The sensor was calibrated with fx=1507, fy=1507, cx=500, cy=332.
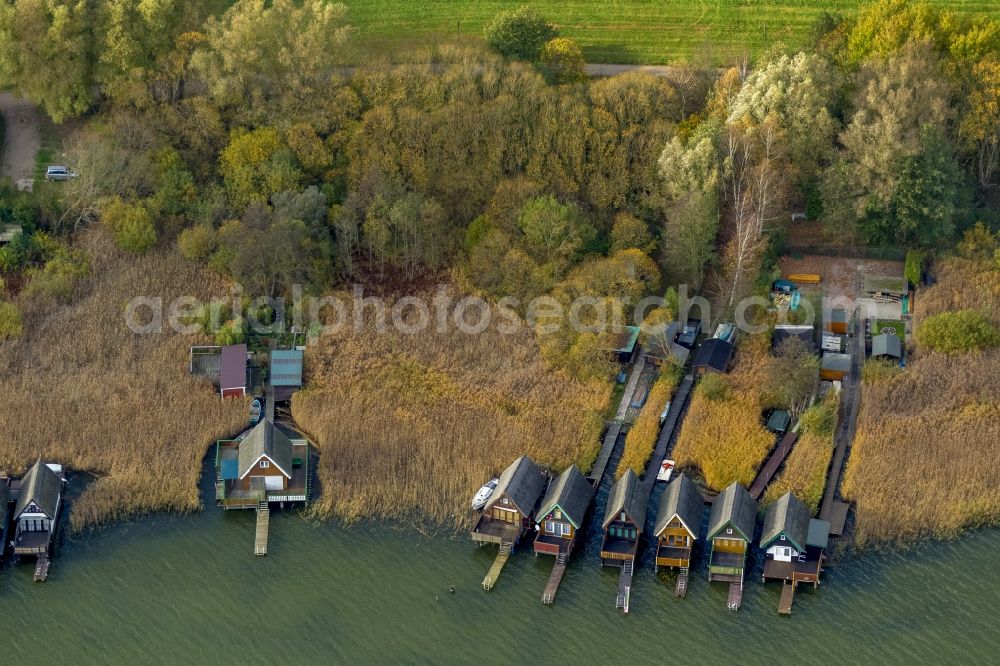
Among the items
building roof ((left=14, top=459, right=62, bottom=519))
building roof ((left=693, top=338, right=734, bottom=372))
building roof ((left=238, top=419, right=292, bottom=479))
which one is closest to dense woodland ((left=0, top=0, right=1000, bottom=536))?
Answer: building roof ((left=693, top=338, right=734, bottom=372))

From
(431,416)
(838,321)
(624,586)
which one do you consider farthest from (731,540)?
(838,321)

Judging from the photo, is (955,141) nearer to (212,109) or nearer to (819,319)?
(819,319)

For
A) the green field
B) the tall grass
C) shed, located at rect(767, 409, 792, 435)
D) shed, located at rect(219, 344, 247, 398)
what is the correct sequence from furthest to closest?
the green field < shed, located at rect(219, 344, 247, 398) < shed, located at rect(767, 409, 792, 435) < the tall grass

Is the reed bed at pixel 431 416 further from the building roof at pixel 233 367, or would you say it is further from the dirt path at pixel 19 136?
the dirt path at pixel 19 136

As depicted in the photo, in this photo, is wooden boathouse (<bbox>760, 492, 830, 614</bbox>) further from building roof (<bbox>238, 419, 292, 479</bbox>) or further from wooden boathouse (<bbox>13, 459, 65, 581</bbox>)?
wooden boathouse (<bbox>13, 459, 65, 581</bbox>)

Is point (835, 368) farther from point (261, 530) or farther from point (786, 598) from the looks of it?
point (261, 530)

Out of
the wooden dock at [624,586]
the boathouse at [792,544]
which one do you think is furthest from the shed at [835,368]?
the wooden dock at [624,586]
